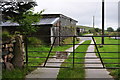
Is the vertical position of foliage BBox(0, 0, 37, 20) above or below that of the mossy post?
above

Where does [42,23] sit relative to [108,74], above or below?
above

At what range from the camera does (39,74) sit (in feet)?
15.0

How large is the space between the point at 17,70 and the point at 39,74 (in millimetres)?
601

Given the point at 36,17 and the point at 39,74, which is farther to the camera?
the point at 36,17

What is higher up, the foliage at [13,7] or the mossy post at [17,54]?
the foliage at [13,7]

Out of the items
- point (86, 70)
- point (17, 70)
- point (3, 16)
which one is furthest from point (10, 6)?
point (86, 70)

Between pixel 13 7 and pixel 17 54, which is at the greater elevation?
pixel 13 7

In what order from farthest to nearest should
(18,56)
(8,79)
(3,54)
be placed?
(18,56), (3,54), (8,79)

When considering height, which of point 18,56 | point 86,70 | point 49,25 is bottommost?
point 86,70

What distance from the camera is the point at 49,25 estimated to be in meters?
12.2

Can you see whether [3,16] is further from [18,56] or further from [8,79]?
[8,79]

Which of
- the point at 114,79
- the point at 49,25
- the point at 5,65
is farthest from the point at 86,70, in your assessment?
the point at 49,25

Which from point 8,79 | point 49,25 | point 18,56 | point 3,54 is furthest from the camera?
point 49,25

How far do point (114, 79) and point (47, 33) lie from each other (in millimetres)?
8843
